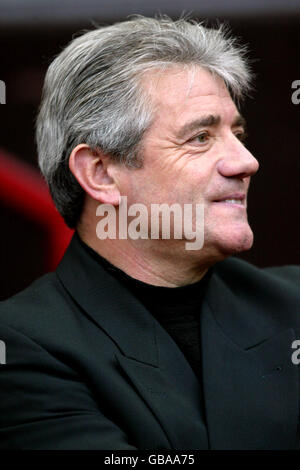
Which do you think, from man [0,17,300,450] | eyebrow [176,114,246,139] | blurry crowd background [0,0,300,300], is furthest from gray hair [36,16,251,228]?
blurry crowd background [0,0,300,300]

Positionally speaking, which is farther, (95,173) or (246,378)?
(95,173)

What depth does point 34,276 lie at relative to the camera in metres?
3.86

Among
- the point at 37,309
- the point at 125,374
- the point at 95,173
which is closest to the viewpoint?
the point at 125,374

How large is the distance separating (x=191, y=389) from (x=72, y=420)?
38 cm

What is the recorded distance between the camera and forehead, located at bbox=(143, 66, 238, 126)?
240cm

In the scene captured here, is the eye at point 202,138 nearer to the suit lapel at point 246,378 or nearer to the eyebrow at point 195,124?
the eyebrow at point 195,124

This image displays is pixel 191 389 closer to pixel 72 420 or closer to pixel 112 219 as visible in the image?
pixel 72 420

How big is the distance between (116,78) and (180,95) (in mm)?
206

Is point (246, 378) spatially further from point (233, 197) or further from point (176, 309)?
point (233, 197)

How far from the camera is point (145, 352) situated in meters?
2.26

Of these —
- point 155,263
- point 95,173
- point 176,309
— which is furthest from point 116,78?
point 176,309

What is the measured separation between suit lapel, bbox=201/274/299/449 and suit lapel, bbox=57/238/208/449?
0.06 m

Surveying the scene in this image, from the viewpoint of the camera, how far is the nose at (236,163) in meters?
2.36
